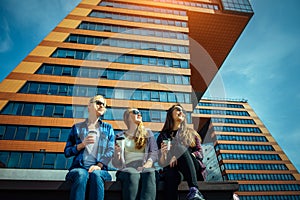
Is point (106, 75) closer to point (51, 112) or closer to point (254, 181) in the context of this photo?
point (51, 112)

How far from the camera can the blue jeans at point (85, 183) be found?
93.5 inches

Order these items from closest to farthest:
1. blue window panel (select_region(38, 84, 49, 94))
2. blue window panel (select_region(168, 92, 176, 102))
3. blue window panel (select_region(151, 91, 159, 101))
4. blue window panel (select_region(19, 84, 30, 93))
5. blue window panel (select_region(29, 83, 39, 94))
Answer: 1. blue window panel (select_region(19, 84, 30, 93))
2. blue window panel (select_region(29, 83, 39, 94))
3. blue window panel (select_region(38, 84, 49, 94))
4. blue window panel (select_region(151, 91, 159, 101))
5. blue window panel (select_region(168, 92, 176, 102))

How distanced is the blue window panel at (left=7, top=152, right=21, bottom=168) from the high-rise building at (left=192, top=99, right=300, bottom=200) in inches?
1293

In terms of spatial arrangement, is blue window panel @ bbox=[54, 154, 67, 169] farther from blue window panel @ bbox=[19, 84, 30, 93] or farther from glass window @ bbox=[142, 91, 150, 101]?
glass window @ bbox=[142, 91, 150, 101]

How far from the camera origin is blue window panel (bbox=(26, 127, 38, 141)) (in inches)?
702

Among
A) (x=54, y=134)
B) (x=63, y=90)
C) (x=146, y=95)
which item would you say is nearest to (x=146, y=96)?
(x=146, y=95)

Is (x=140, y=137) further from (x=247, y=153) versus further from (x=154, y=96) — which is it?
(x=247, y=153)

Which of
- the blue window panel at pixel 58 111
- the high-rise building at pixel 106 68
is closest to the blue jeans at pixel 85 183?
the high-rise building at pixel 106 68

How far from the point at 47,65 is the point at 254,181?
50.4m

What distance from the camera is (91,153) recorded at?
2.93 meters

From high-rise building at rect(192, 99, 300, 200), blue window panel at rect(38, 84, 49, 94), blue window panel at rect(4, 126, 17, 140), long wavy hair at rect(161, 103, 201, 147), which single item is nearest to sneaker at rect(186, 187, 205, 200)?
long wavy hair at rect(161, 103, 201, 147)

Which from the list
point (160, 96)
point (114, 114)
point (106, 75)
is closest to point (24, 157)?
point (114, 114)

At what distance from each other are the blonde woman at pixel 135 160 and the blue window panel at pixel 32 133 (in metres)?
18.0

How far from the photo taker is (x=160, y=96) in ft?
73.3
